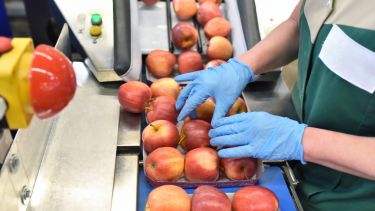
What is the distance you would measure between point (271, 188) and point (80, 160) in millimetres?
539

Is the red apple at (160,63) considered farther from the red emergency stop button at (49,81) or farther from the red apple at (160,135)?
the red emergency stop button at (49,81)

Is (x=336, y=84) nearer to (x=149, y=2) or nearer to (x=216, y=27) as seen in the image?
(x=216, y=27)

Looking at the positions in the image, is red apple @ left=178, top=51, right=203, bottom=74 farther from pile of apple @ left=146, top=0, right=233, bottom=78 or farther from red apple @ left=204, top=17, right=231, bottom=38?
red apple @ left=204, top=17, right=231, bottom=38

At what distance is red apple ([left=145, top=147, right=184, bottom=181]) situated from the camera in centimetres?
104

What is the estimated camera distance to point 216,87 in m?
1.23

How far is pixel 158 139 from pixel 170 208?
0.73ft

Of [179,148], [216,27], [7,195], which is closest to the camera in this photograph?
[7,195]

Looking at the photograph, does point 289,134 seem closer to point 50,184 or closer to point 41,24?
point 50,184

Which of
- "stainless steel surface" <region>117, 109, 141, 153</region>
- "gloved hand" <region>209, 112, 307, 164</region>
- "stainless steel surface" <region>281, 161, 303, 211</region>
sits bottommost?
"stainless steel surface" <region>281, 161, 303, 211</region>

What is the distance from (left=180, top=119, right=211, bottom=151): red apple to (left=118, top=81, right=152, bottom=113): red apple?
0.16m

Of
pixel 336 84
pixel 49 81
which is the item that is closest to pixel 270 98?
pixel 336 84

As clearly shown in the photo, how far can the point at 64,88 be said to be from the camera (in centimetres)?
52

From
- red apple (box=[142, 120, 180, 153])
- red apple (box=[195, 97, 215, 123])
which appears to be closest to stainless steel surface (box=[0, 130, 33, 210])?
red apple (box=[142, 120, 180, 153])

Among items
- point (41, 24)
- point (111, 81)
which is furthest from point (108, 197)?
point (41, 24)
